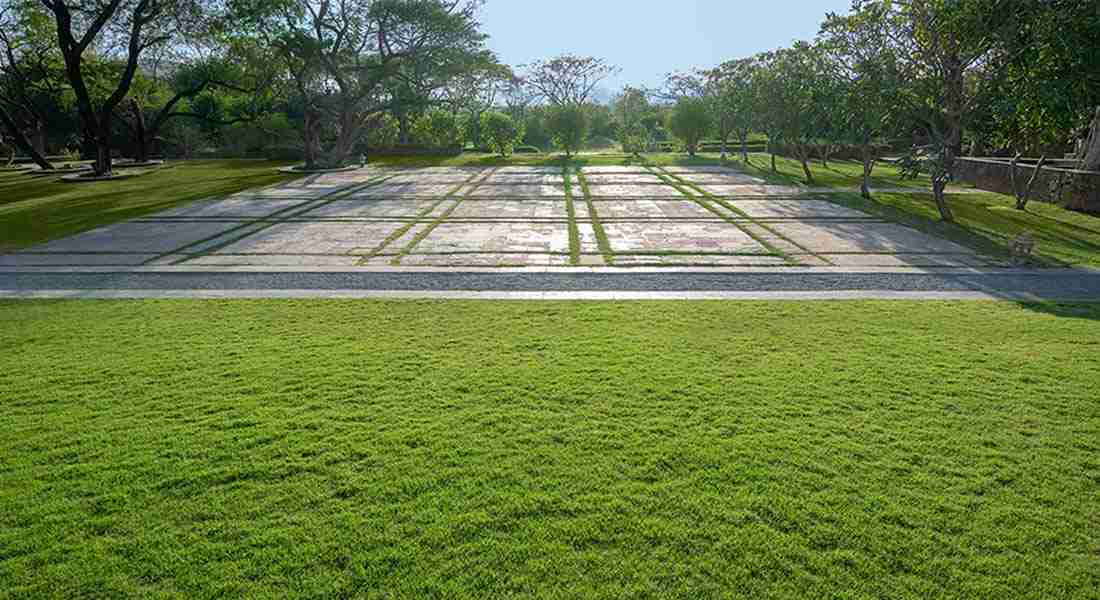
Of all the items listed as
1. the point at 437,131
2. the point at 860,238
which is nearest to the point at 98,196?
the point at 860,238

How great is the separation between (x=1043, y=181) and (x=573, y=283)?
1956cm

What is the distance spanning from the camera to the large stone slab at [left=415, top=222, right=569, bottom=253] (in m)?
13.4

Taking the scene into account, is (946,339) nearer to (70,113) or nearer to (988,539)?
(988,539)

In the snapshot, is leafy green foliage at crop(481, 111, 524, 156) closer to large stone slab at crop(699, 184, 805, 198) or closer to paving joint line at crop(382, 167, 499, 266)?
paving joint line at crop(382, 167, 499, 266)

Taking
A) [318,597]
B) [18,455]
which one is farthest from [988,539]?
[18,455]

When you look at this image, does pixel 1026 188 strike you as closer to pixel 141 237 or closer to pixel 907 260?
pixel 907 260

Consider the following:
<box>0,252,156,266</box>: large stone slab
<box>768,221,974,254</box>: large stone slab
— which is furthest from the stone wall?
<box>0,252,156,266</box>: large stone slab

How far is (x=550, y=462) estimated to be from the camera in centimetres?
470

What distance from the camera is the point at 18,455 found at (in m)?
4.83

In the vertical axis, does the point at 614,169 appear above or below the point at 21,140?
below

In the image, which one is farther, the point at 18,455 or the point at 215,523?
the point at 18,455

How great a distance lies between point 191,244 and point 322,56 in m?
20.6

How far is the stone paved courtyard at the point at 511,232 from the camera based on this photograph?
1240 centimetres

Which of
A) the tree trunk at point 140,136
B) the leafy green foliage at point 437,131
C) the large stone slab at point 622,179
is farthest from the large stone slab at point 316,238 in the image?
the leafy green foliage at point 437,131
